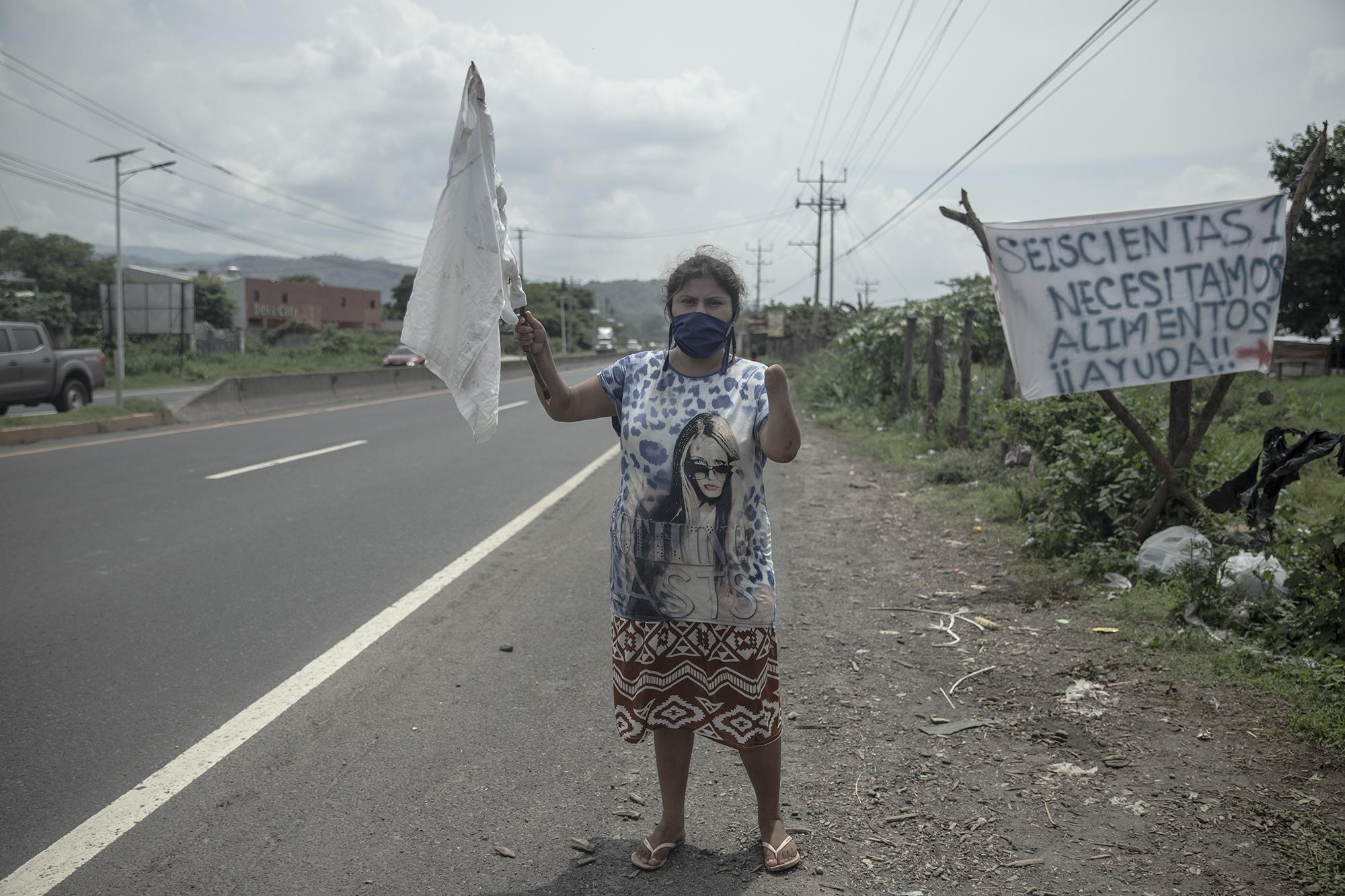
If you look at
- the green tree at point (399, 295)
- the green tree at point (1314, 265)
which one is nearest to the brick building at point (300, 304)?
the green tree at point (399, 295)

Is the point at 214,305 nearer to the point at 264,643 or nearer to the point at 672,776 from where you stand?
the point at 264,643

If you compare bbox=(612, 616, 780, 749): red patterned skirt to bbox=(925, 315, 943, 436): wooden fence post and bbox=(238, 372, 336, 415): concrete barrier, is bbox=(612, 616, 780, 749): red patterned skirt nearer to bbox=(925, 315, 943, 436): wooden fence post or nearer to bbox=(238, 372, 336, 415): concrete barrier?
bbox=(925, 315, 943, 436): wooden fence post

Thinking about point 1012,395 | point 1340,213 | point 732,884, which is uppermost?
point 1340,213

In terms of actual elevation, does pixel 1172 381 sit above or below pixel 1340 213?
below

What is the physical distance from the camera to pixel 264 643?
4758mm

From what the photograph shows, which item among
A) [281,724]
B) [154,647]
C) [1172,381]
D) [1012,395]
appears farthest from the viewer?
[1012,395]

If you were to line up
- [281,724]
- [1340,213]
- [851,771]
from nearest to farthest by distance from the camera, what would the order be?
[851,771]
[281,724]
[1340,213]

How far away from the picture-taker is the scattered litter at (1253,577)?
4.76m

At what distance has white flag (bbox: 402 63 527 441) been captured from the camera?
2822 mm

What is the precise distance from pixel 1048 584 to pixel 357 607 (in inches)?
153

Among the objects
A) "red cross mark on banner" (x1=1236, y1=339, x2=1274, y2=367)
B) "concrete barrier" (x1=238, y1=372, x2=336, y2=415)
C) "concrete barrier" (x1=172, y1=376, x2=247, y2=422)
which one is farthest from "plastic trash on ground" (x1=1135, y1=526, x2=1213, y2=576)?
"concrete barrier" (x1=238, y1=372, x2=336, y2=415)

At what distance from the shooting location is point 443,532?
7.34 meters

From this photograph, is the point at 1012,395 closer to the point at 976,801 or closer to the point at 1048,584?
the point at 1048,584

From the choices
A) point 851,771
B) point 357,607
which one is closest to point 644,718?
point 851,771
